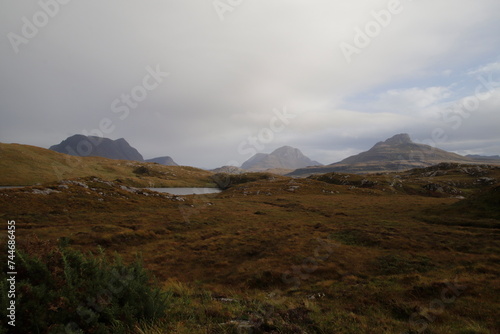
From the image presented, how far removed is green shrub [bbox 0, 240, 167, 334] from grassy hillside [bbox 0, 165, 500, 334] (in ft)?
2.77

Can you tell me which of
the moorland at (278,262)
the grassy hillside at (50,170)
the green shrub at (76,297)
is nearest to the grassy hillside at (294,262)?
the moorland at (278,262)

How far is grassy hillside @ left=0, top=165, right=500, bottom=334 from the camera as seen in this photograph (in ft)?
29.2

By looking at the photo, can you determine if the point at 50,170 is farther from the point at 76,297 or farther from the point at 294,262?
the point at 76,297

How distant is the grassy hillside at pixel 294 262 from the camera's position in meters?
8.90

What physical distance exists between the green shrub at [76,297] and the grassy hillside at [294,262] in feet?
2.77

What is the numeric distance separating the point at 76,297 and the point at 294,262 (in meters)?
17.3

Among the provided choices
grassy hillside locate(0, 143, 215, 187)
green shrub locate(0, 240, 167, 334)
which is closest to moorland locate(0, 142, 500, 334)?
green shrub locate(0, 240, 167, 334)

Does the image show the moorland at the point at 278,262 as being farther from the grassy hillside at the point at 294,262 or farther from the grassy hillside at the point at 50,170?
the grassy hillside at the point at 50,170

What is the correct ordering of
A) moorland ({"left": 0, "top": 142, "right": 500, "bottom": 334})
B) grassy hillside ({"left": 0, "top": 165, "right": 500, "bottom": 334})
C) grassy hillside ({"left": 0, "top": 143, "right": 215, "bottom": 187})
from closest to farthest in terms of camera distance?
moorland ({"left": 0, "top": 142, "right": 500, "bottom": 334})
grassy hillside ({"left": 0, "top": 165, "right": 500, "bottom": 334})
grassy hillside ({"left": 0, "top": 143, "right": 215, "bottom": 187})

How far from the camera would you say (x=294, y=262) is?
66.8ft

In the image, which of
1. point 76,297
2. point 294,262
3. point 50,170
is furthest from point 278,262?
point 50,170

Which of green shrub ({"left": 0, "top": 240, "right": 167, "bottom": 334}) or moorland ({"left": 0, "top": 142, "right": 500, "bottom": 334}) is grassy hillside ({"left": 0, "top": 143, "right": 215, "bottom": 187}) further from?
green shrub ({"left": 0, "top": 240, "right": 167, "bottom": 334})

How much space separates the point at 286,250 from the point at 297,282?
692 centimetres

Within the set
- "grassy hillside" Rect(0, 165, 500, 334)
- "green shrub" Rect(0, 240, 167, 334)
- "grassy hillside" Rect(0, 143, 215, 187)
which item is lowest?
"grassy hillside" Rect(0, 165, 500, 334)
